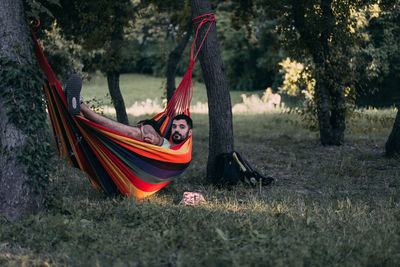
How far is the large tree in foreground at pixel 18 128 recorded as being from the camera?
3.42 m

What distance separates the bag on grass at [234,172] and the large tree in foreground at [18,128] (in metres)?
2.25

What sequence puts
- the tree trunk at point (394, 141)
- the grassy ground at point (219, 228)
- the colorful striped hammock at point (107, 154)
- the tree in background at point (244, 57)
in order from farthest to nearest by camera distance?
the tree in background at point (244, 57) < the tree trunk at point (394, 141) < the colorful striped hammock at point (107, 154) < the grassy ground at point (219, 228)

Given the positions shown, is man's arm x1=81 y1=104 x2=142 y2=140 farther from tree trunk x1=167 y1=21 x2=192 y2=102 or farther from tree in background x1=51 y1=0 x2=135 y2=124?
tree trunk x1=167 y1=21 x2=192 y2=102

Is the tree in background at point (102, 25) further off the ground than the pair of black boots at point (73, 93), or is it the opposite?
the tree in background at point (102, 25)

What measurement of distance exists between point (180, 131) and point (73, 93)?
1.44 metres

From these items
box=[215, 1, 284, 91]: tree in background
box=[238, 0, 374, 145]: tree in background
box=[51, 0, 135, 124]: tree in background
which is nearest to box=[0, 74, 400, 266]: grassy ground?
box=[51, 0, 135, 124]: tree in background

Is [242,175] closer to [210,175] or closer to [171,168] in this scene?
[210,175]

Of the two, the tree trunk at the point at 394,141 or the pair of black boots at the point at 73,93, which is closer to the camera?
the pair of black boots at the point at 73,93

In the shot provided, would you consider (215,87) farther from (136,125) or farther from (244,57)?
(244,57)

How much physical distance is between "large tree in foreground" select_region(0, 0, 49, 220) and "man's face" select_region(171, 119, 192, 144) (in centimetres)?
166

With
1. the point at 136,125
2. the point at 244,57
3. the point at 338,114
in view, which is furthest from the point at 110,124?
the point at 244,57

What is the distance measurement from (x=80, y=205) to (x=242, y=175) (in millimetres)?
2044

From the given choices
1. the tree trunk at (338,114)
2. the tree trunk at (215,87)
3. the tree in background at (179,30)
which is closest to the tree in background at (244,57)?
the tree in background at (179,30)

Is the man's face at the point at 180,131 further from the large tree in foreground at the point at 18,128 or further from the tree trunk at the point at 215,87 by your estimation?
the large tree in foreground at the point at 18,128
